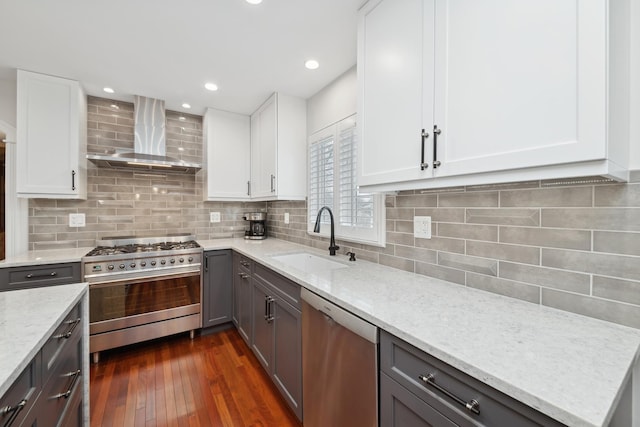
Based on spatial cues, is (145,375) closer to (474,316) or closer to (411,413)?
(411,413)

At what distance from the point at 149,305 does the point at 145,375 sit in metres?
0.59

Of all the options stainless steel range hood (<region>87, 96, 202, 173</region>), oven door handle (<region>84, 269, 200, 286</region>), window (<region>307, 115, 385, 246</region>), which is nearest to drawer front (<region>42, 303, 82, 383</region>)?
oven door handle (<region>84, 269, 200, 286</region>)

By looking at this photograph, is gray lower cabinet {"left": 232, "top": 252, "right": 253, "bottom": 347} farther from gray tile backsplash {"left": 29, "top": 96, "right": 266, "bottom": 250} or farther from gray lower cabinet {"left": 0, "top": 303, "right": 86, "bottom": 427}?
gray lower cabinet {"left": 0, "top": 303, "right": 86, "bottom": 427}

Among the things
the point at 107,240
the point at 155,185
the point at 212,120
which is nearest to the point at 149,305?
the point at 107,240

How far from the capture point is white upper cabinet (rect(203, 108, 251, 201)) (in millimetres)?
3005

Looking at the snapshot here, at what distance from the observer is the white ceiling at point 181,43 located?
1514 mm

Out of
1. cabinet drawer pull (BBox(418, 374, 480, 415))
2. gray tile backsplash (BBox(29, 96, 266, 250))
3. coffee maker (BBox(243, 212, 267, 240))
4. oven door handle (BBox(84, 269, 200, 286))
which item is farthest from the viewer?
coffee maker (BBox(243, 212, 267, 240))

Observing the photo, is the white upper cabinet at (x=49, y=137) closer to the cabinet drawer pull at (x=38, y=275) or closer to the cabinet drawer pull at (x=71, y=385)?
the cabinet drawer pull at (x=38, y=275)

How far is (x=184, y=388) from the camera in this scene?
1945mm

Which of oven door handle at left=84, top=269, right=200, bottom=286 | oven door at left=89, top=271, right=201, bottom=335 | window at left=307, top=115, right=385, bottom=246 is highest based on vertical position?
window at left=307, top=115, right=385, bottom=246

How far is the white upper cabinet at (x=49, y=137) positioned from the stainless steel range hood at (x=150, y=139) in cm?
32

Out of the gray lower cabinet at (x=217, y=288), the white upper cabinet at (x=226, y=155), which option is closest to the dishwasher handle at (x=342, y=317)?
the gray lower cabinet at (x=217, y=288)

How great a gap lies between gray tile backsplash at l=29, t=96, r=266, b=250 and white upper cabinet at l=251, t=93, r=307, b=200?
1037mm

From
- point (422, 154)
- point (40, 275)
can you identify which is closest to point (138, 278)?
point (40, 275)
